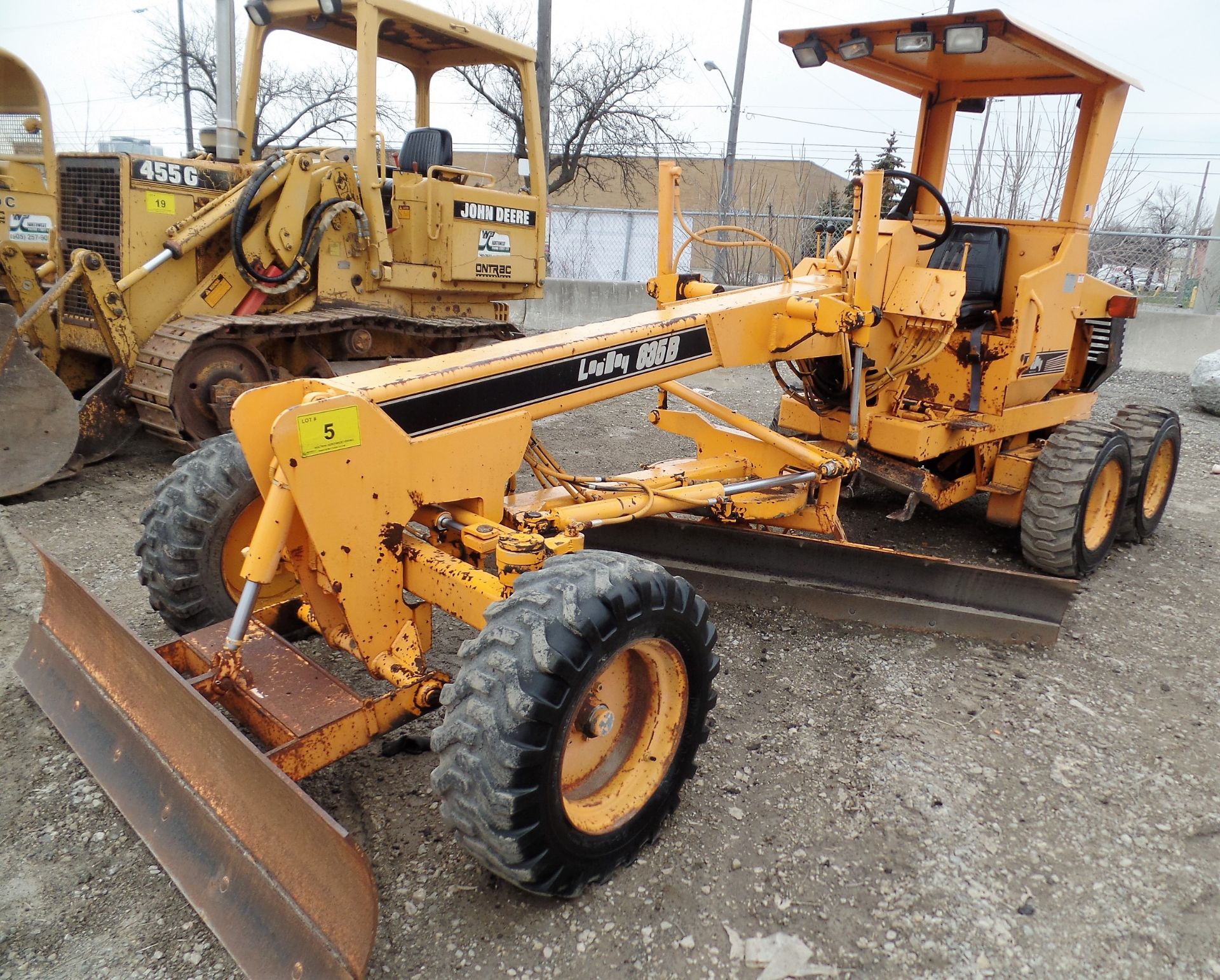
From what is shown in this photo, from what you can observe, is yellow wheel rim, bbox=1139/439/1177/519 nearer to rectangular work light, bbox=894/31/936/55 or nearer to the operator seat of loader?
rectangular work light, bbox=894/31/936/55

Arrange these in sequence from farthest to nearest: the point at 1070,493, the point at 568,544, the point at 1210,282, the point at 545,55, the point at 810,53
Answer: the point at 545,55
the point at 1210,282
the point at 1070,493
the point at 810,53
the point at 568,544

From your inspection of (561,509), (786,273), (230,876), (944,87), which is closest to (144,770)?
(230,876)

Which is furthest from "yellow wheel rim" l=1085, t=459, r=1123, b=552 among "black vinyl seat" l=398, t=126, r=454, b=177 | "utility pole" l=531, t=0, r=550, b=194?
"utility pole" l=531, t=0, r=550, b=194

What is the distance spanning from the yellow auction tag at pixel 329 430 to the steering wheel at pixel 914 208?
2706mm

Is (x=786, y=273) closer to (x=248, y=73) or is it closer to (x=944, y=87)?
(x=944, y=87)

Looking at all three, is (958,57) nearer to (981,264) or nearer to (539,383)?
(981,264)

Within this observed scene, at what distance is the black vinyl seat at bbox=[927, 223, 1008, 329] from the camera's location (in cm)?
482

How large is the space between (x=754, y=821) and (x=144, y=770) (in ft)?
6.13

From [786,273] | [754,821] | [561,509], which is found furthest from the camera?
[786,273]

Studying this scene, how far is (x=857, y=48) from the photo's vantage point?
4250 millimetres

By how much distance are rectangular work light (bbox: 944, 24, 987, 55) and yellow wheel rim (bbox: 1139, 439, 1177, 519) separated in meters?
3.08

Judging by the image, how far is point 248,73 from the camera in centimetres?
650

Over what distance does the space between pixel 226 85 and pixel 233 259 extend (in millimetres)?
2899

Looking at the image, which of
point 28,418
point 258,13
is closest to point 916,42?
point 258,13
